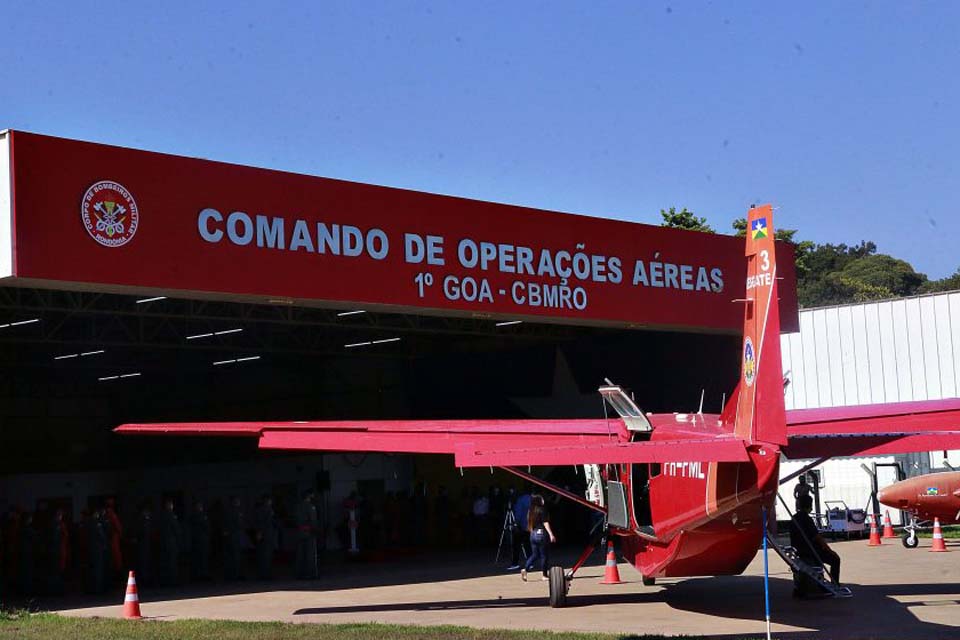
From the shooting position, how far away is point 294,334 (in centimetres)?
2584

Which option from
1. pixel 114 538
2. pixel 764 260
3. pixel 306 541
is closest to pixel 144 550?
pixel 114 538

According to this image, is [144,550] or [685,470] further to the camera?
[144,550]

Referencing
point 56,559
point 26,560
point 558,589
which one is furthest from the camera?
point 26,560

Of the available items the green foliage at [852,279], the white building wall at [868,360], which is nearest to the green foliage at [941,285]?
the green foliage at [852,279]

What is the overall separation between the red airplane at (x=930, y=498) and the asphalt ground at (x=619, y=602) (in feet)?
2.42

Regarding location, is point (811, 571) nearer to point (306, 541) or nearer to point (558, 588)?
point (558, 588)

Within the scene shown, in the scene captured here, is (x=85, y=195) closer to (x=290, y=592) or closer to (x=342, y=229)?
(x=342, y=229)

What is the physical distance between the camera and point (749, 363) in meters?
11.1

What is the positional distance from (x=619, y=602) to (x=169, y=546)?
9.40 m

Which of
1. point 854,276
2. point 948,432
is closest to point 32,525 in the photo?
point 948,432

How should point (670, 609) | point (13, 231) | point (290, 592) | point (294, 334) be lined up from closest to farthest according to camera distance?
point (670, 609)
point (13, 231)
point (290, 592)
point (294, 334)

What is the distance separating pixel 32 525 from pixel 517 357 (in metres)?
11.5

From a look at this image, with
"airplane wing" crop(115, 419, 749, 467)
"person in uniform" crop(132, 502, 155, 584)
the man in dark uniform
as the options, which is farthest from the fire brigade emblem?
"person in uniform" crop(132, 502, 155, 584)

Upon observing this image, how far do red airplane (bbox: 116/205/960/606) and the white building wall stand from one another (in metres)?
17.2
